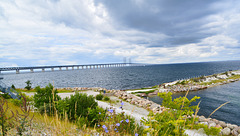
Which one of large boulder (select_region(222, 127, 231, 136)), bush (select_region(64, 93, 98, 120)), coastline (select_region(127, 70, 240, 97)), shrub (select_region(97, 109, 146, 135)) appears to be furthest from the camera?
coastline (select_region(127, 70, 240, 97))

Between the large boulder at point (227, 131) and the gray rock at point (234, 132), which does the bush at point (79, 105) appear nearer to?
the large boulder at point (227, 131)

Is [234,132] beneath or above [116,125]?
beneath

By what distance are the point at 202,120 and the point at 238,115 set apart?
10431 millimetres

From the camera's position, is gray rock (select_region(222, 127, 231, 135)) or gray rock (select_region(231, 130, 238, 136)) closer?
gray rock (select_region(231, 130, 238, 136))

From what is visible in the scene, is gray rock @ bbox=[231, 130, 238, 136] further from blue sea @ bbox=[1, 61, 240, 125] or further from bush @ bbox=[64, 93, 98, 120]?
bush @ bbox=[64, 93, 98, 120]

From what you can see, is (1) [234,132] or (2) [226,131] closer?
(1) [234,132]

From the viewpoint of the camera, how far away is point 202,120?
35.1 feet

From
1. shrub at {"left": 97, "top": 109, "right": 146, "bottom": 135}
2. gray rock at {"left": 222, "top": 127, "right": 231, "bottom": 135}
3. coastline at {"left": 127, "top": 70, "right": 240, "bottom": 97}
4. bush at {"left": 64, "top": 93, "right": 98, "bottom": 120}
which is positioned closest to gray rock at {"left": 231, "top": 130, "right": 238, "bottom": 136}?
gray rock at {"left": 222, "top": 127, "right": 231, "bottom": 135}

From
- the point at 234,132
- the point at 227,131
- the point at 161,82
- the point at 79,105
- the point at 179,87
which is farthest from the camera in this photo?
the point at 161,82

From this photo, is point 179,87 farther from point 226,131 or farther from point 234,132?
point 234,132

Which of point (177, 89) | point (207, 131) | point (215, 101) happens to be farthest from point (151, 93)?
point (207, 131)

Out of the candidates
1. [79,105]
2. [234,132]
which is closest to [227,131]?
[234,132]

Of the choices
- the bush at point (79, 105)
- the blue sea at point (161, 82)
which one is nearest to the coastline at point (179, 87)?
the blue sea at point (161, 82)

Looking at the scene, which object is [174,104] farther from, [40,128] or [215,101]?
[215,101]
